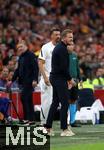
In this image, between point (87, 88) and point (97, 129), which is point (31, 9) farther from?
point (97, 129)

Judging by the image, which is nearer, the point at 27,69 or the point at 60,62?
the point at 60,62

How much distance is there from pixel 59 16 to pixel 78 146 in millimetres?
20663

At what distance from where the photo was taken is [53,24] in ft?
112

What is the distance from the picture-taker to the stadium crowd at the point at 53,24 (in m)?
28.9

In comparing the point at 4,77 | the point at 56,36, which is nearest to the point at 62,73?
the point at 56,36

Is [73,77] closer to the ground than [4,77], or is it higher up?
closer to the ground

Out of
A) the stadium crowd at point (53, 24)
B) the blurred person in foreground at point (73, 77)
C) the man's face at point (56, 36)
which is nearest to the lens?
the man's face at point (56, 36)

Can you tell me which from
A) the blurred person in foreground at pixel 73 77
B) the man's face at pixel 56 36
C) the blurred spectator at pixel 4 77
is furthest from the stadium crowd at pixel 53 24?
the man's face at pixel 56 36

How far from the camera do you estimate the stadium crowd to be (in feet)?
94.9

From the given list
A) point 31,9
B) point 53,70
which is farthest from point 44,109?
point 31,9

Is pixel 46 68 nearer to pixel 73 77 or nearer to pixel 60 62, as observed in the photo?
pixel 73 77

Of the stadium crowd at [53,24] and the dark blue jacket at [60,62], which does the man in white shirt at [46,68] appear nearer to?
the dark blue jacket at [60,62]

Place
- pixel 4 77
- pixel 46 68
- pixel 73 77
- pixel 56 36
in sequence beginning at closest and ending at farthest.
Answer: pixel 56 36 < pixel 46 68 < pixel 73 77 < pixel 4 77

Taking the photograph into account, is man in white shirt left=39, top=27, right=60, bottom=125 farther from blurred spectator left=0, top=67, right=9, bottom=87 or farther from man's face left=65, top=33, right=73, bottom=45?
blurred spectator left=0, top=67, right=9, bottom=87
